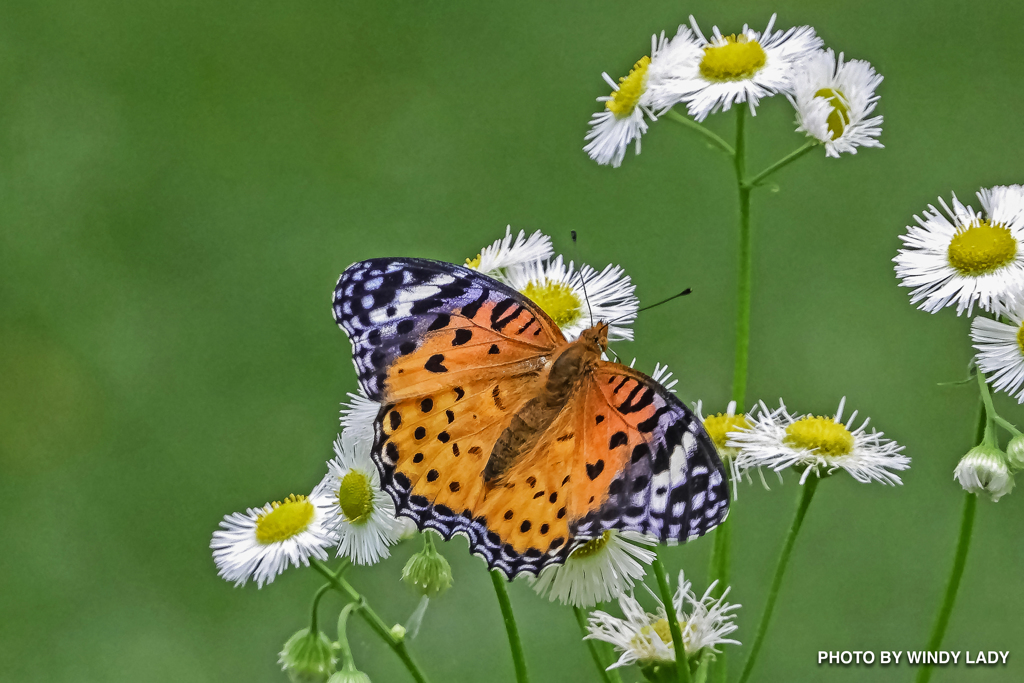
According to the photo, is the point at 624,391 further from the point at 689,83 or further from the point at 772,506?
the point at 772,506

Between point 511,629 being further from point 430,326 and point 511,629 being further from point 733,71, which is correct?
point 733,71

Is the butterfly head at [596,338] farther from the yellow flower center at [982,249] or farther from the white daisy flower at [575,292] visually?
the yellow flower center at [982,249]

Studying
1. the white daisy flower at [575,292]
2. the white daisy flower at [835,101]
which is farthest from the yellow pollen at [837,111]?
the white daisy flower at [575,292]

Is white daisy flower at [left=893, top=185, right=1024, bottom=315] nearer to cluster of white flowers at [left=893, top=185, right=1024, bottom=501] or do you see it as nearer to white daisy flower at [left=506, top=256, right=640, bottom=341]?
cluster of white flowers at [left=893, top=185, right=1024, bottom=501]

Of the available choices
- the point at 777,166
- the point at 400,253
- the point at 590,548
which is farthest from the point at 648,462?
the point at 400,253

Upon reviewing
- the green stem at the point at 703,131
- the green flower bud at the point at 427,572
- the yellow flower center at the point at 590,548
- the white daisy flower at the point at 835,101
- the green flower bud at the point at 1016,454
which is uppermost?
the white daisy flower at the point at 835,101

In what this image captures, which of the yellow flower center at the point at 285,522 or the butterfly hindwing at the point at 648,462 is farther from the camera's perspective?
the yellow flower center at the point at 285,522
